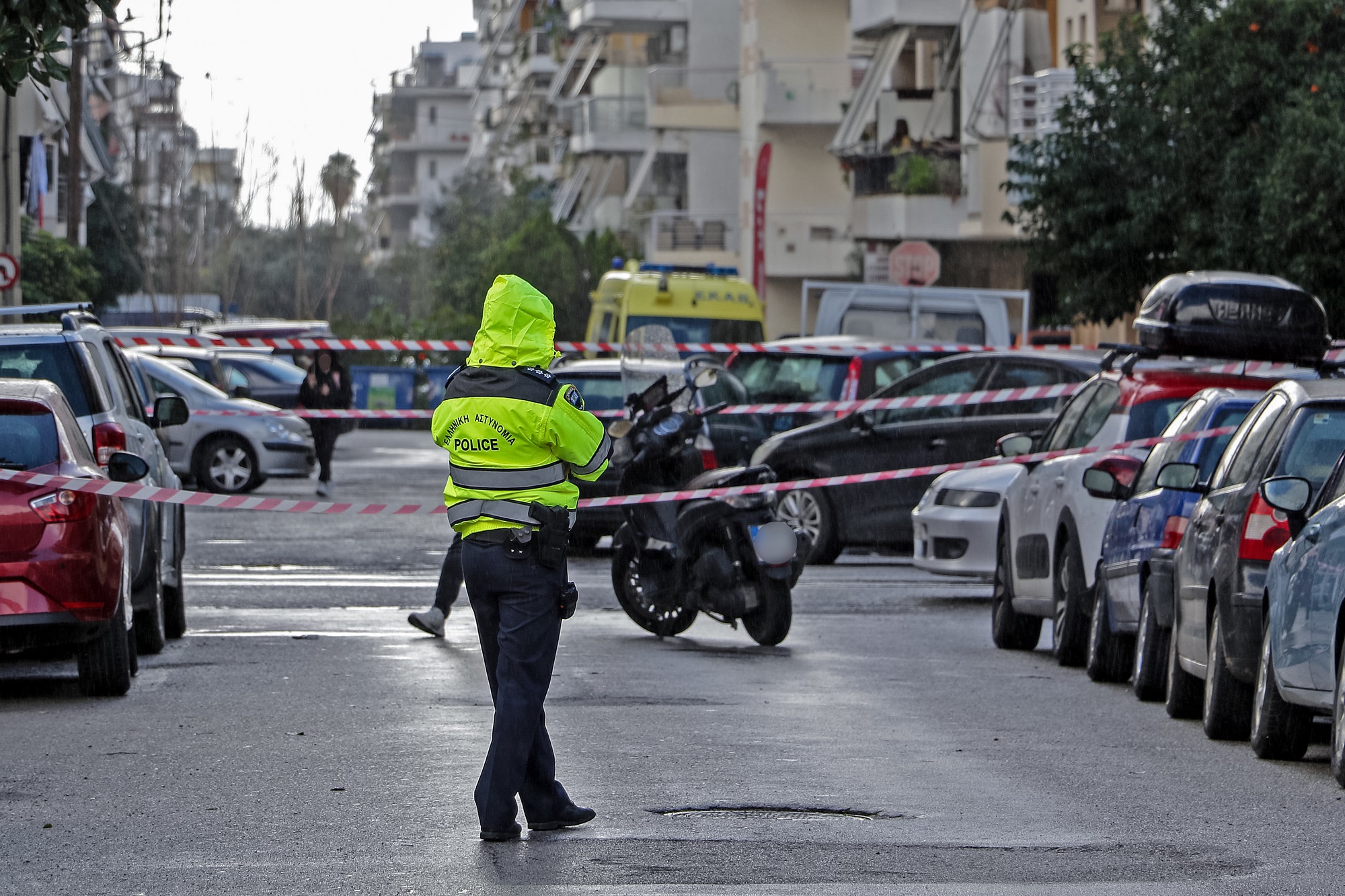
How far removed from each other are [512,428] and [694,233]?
6121 cm

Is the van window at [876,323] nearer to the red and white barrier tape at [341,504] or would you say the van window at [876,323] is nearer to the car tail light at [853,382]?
the car tail light at [853,382]

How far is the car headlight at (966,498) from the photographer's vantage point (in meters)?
17.0

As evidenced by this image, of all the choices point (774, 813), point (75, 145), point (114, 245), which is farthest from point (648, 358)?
point (114, 245)

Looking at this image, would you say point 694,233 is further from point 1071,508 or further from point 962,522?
point 1071,508

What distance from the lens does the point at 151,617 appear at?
13.2 metres

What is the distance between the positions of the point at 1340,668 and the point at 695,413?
6.35m

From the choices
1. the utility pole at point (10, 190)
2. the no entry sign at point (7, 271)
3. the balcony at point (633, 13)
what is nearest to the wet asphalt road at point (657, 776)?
the no entry sign at point (7, 271)

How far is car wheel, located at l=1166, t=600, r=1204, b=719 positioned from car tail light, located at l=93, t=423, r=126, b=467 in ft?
17.2

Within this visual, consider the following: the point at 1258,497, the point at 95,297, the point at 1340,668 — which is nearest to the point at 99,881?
the point at 1340,668

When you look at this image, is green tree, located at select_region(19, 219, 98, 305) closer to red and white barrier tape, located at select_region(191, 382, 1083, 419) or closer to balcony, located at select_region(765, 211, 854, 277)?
balcony, located at select_region(765, 211, 854, 277)

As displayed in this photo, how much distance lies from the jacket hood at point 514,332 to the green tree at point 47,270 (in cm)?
3586

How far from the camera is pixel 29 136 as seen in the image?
46625 millimetres

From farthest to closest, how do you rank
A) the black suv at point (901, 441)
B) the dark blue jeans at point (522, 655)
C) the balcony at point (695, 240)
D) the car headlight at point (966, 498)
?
1. the balcony at point (695, 240)
2. the black suv at point (901, 441)
3. the car headlight at point (966, 498)
4. the dark blue jeans at point (522, 655)

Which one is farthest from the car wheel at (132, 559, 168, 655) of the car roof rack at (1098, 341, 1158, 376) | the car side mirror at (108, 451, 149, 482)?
the car roof rack at (1098, 341, 1158, 376)
